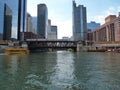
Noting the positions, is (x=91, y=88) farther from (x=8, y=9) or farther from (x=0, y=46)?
(x=8, y=9)

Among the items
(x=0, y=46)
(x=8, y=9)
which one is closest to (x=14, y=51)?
(x=0, y=46)

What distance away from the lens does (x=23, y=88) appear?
642 inches

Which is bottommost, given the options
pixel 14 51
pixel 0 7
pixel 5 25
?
pixel 14 51

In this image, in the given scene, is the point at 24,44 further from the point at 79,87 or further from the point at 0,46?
the point at 79,87

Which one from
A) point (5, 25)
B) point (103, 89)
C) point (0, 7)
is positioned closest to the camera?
point (103, 89)

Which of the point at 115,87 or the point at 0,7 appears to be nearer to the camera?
the point at 115,87

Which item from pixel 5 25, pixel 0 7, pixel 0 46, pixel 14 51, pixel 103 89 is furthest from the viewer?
pixel 5 25

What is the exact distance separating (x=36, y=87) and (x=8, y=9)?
7338 inches

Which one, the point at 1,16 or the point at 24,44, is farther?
the point at 24,44

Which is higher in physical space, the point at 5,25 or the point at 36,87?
the point at 5,25

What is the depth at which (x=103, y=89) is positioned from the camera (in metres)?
15.8


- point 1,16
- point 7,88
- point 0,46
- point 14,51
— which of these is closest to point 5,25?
point 1,16

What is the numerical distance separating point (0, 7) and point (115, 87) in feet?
553

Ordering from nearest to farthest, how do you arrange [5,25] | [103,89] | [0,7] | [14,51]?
1. [103,89]
2. [14,51]
3. [0,7]
4. [5,25]
